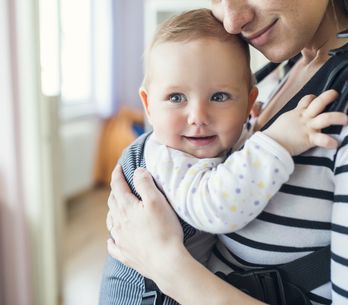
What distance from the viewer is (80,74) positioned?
4.77 metres

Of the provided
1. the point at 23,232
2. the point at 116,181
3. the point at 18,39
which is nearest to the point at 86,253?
the point at 23,232

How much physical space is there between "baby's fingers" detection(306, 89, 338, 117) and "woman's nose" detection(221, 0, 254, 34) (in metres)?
0.23

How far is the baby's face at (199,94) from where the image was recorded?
2.99 ft

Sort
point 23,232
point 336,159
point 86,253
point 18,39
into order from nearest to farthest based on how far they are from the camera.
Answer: point 336,159 < point 18,39 < point 23,232 < point 86,253

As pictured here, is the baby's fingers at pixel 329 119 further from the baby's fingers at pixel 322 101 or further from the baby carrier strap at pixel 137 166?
the baby carrier strap at pixel 137 166

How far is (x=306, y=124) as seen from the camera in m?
0.78

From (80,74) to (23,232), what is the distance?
9.39 feet

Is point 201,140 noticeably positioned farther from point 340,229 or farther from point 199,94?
point 340,229

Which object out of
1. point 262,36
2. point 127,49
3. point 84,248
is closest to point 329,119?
point 262,36

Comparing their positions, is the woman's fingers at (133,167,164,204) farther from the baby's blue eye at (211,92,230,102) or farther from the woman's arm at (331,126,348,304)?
the woman's arm at (331,126,348,304)

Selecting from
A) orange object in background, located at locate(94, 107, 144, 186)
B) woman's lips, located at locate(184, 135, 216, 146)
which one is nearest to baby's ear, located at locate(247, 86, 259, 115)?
woman's lips, located at locate(184, 135, 216, 146)

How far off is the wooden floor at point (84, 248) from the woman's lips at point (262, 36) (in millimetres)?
2129

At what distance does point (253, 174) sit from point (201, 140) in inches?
7.1

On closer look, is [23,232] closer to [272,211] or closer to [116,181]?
[116,181]
